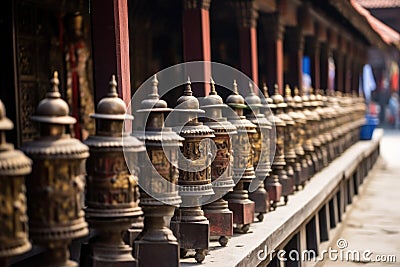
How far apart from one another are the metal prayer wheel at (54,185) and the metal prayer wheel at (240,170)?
215cm

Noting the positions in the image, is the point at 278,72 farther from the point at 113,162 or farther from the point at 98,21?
the point at 113,162

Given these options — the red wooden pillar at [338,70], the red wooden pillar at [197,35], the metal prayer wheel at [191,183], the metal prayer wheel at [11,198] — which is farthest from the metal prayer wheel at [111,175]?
the red wooden pillar at [338,70]

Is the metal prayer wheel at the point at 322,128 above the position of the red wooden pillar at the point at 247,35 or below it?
below

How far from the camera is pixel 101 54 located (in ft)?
15.4

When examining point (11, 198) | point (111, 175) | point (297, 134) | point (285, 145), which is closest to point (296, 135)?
point (297, 134)

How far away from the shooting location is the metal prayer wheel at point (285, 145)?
642cm

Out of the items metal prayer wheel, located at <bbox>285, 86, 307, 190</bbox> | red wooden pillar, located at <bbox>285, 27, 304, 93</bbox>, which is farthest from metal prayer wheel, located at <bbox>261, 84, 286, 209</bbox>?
red wooden pillar, located at <bbox>285, 27, 304, 93</bbox>

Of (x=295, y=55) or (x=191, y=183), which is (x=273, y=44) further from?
(x=191, y=183)

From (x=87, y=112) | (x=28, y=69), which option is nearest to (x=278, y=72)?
(x=87, y=112)

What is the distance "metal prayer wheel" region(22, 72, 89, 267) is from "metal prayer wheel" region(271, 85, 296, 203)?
354 centimetres

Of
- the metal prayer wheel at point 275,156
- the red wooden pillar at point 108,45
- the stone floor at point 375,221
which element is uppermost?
the red wooden pillar at point 108,45

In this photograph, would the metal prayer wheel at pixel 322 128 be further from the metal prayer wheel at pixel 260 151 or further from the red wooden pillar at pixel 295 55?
the metal prayer wheel at pixel 260 151

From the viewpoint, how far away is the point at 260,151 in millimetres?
5617

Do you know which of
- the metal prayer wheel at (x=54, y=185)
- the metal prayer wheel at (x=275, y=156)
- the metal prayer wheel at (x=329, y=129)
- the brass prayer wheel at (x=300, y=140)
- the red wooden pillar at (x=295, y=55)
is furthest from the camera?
the red wooden pillar at (x=295, y=55)
